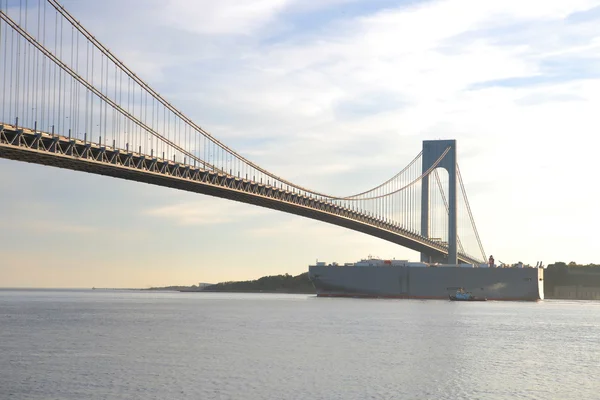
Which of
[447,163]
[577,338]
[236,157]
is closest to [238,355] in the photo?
[577,338]

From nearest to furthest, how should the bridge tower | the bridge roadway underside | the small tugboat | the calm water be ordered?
the calm water < the bridge roadway underside < the bridge tower < the small tugboat

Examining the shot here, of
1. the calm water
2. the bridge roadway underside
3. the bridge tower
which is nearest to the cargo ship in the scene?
the bridge tower

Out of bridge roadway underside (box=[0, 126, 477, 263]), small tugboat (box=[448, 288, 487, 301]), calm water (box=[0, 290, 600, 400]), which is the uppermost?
bridge roadway underside (box=[0, 126, 477, 263])

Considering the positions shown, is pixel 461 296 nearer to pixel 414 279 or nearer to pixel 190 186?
pixel 414 279

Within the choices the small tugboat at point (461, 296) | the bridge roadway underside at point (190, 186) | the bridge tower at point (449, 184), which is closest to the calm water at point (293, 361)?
the bridge roadway underside at point (190, 186)

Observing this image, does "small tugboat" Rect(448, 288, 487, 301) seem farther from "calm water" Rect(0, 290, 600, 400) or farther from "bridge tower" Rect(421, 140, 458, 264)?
"calm water" Rect(0, 290, 600, 400)

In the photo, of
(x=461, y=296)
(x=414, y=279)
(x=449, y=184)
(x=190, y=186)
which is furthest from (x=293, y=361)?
(x=449, y=184)
